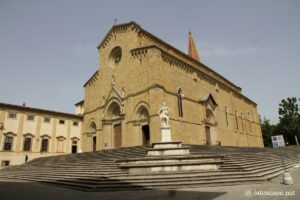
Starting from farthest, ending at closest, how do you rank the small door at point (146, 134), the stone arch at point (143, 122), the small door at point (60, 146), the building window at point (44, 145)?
the small door at point (60, 146) < the building window at point (44, 145) < the small door at point (146, 134) < the stone arch at point (143, 122)

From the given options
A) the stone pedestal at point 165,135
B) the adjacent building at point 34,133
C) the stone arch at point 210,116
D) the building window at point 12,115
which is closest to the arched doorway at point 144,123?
the stone pedestal at point 165,135

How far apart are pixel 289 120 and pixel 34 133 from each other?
49302 millimetres

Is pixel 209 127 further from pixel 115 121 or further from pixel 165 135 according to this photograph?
pixel 165 135

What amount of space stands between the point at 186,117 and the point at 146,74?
6.71 m

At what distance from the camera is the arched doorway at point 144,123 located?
22219 millimetres

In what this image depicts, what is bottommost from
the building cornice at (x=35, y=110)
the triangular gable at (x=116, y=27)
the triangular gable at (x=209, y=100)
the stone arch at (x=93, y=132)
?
the stone arch at (x=93, y=132)

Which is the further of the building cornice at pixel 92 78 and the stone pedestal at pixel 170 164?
the building cornice at pixel 92 78

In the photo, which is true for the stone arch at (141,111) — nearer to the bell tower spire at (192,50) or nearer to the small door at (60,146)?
the small door at (60,146)

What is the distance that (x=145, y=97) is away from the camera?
22.2m

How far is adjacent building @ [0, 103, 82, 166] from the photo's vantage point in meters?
26.4

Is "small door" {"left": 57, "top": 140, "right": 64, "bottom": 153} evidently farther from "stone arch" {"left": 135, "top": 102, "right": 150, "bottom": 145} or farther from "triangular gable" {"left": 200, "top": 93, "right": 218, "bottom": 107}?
"triangular gable" {"left": 200, "top": 93, "right": 218, "bottom": 107}

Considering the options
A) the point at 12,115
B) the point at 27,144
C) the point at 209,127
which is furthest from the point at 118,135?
the point at 12,115

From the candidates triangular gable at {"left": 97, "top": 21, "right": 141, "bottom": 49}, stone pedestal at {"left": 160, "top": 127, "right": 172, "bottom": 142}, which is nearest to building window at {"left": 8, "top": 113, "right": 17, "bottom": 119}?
triangular gable at {"left": 97, "top": 21, "right": 141, "bottom": 49}

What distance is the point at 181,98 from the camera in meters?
24.6
